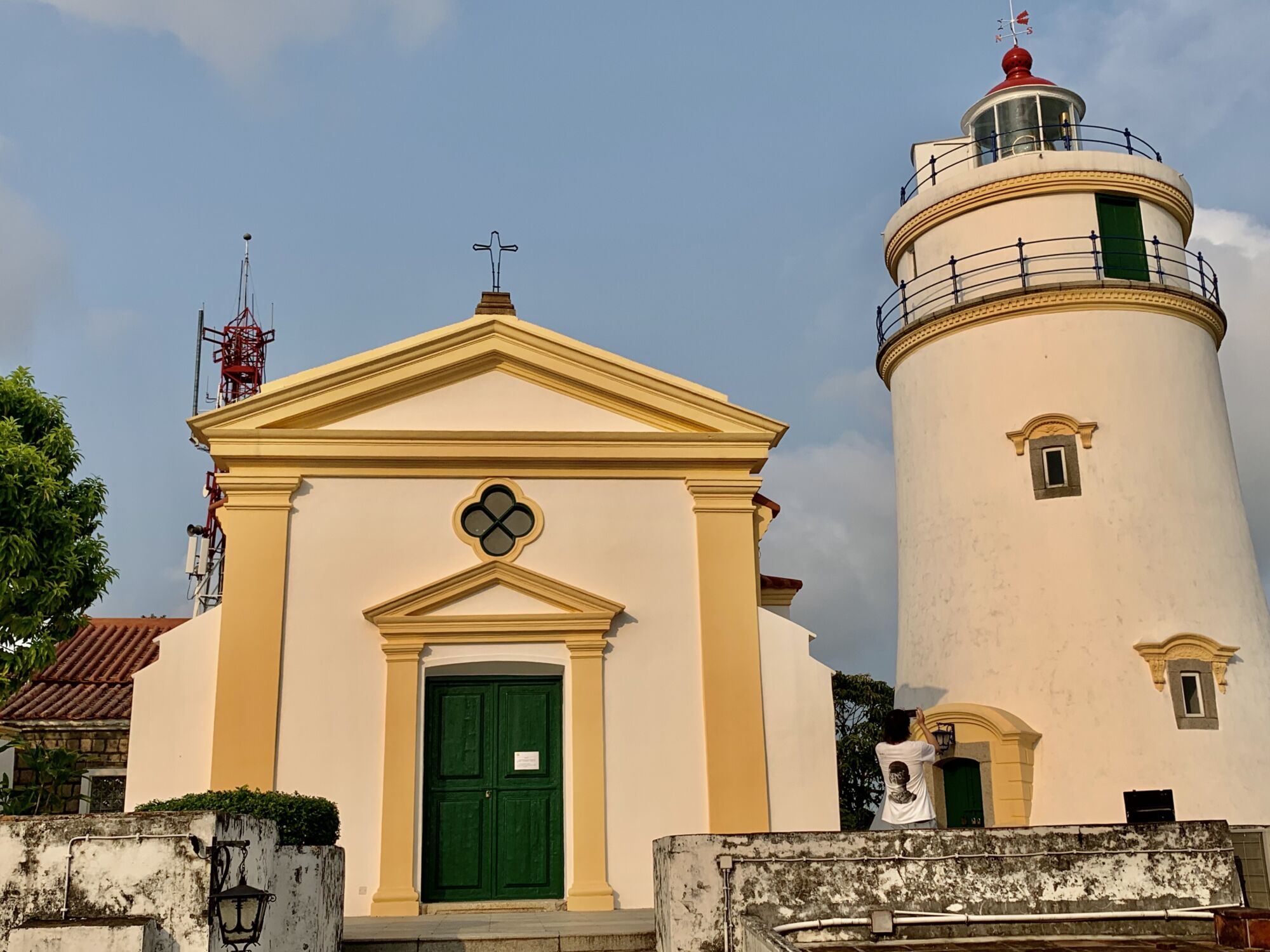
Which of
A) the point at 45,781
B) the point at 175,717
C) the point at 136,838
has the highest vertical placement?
the point at 175,717

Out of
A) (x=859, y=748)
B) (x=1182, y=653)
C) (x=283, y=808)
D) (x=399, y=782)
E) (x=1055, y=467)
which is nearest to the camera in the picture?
(x=283, y=808)

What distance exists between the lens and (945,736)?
19.7m

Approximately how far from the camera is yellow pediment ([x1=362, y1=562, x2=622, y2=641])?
502 inches

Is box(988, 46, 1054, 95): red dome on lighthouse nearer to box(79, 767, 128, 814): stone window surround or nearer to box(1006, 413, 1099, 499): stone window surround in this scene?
box(1006, 413, 1099, 499): stone window surround

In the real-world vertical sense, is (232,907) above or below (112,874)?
below

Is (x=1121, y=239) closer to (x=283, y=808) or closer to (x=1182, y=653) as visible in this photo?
(x=1182, y=653)

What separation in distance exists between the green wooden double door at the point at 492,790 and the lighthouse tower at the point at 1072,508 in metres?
8.93

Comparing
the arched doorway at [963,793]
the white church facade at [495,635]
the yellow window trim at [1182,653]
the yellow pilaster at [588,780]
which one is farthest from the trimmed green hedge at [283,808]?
the yellow window trim at [1182,653]

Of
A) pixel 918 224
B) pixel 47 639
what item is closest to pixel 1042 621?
pixel 918 224

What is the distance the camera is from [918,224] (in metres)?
23.0

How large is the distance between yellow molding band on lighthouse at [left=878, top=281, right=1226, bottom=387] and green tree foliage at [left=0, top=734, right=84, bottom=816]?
15170mm

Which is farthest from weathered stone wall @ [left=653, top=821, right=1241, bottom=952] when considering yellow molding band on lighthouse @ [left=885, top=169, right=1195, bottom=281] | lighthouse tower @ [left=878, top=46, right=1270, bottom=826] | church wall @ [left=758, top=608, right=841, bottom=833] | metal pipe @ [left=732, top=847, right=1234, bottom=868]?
yellow molding band on lighthouse @ [left=885, top=169, right=1195, bottom=281]

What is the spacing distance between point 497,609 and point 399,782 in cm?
197

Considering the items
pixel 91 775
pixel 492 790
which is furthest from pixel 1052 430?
pixel 91 775
